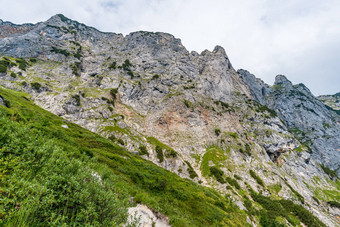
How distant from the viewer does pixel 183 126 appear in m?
102

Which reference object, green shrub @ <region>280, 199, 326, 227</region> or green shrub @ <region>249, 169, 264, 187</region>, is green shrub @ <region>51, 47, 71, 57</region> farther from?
green shrub @ <region>280, 199, 326, 227</region>

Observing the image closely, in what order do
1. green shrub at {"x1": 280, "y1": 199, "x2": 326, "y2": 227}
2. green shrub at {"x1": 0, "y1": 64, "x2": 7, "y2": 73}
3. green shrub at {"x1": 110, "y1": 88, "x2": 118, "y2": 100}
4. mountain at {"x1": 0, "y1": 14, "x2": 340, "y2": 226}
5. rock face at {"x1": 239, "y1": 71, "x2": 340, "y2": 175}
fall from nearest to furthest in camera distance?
mountain at {"x1": 0, "y1": 14, "x2": 340, "y2": 226} → green shrub at {"x1": 280, "y1": 199, "x2": 326, "y2": 227} → green shrub at {"x1": 0, "y1": 64, "x2": 7, "y2": 73} → green shrub at {"x1": 110, "y1": 88, "x2": 118, "y2": 100} → rock face at {"x1": 239, "y1": 71, "x2": 340, "y2": 175}

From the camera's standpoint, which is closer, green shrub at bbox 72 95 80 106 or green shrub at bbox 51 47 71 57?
green shrub at bbox 72 95 80 106

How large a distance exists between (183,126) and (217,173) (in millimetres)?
39443

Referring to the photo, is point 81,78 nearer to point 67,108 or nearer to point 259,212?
point 67,108

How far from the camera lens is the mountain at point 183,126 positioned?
116 ft

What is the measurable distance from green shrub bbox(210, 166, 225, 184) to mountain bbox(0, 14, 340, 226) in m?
0.63

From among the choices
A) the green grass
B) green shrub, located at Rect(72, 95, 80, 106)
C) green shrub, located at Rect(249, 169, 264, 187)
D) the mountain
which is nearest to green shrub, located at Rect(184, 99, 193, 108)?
the mountain

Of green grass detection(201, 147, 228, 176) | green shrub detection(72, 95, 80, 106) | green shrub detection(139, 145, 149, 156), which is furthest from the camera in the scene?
green shrub detection(72, 95, 80, 106)

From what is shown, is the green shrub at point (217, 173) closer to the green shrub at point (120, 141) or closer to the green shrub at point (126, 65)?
the green shrub at point (120, 141)

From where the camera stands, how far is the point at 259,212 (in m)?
49.5

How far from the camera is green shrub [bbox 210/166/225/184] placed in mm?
65662

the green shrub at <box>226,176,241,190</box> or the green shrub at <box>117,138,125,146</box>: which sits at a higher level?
the green shrub at <box>117,138,125,146</box>

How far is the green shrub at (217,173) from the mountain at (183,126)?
0.63 m
